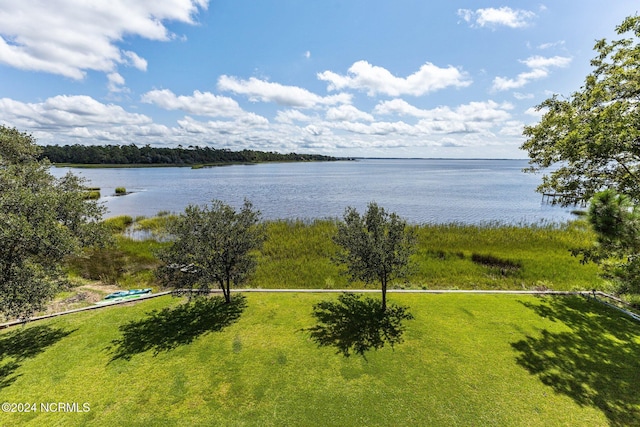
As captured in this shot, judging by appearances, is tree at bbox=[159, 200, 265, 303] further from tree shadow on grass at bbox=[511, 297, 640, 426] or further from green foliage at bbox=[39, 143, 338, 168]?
green foliage at bbox=[39, 143, 338, 168]

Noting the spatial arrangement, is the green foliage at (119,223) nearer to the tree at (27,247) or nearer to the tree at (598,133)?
the tree at (27,247)

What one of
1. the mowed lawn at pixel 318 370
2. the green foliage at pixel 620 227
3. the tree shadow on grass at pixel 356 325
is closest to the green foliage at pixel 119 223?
the mowed lawn at pixel 318 370

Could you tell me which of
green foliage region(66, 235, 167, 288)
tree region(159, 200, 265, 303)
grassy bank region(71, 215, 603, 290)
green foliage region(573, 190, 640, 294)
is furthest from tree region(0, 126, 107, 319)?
green foliage region(573, 190, 640, 294)

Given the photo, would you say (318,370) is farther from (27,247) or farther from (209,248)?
(27,247)

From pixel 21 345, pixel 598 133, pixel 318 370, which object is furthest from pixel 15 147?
pixel 598 133

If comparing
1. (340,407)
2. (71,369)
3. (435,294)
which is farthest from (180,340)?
(435,294)

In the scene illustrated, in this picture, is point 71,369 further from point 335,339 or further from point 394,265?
point 394,265
